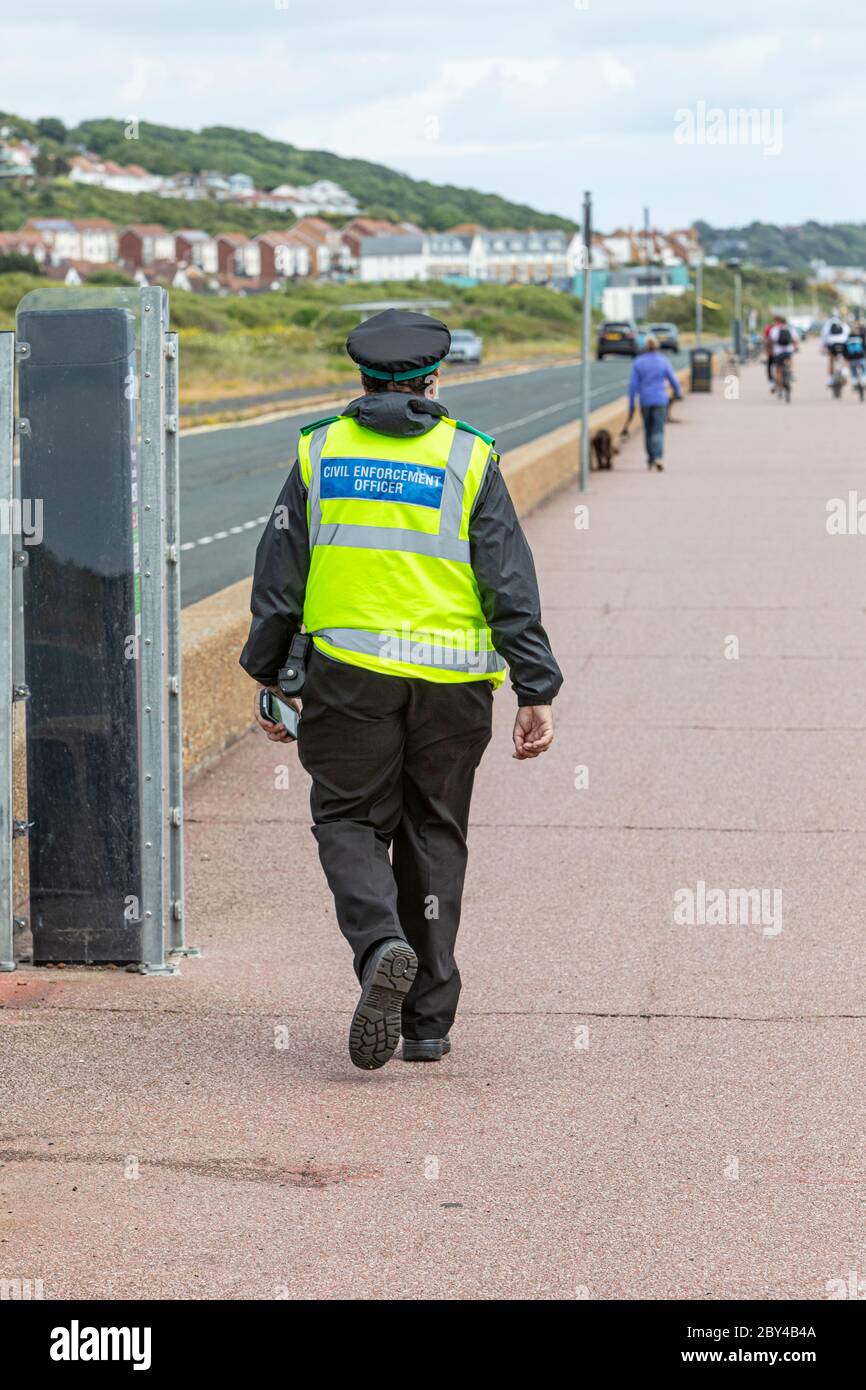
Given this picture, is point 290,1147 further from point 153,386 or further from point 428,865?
point 153,386

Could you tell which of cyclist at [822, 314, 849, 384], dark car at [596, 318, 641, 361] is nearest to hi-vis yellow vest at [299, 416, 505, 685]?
cyclist at [822, 314, 849, 384]

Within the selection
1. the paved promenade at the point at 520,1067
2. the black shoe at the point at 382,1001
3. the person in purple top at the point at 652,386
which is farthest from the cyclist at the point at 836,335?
the black shoe at the point at 382,1001

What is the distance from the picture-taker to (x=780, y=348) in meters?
38.9

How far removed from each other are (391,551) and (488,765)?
14.1ft

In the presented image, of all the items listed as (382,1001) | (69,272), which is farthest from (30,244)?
(382,1001)

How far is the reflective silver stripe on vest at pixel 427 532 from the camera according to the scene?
4.68 meters

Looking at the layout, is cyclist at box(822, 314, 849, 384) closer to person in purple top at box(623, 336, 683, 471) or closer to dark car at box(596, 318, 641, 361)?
person in purple top at box(623, 336, 683, 471)

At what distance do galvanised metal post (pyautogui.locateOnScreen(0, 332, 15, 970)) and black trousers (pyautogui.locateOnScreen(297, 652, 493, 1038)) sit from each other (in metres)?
1.12

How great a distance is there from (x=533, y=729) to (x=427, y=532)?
0.52 meters

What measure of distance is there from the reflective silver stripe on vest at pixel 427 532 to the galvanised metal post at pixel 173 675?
3.69 feet

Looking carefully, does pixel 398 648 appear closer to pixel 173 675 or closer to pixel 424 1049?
pixel 424 1049

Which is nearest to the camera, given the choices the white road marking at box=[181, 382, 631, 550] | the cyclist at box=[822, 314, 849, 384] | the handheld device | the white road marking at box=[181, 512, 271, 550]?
the handheld device

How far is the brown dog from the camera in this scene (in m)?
25.0
